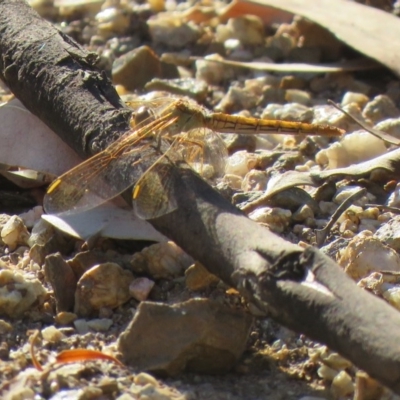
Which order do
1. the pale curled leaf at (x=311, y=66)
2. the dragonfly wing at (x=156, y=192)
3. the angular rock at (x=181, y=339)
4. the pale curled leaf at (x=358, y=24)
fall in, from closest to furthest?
the angular rock at (x=181, y=339) < the dragonfly wing at (x=156, y=192) < the pale curled leaf at (x=358, y=24) < the pale curled leaf at (x=311, y=66)

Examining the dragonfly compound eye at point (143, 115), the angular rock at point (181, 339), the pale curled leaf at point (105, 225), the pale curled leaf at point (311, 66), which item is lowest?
the pale curled leaf at point (311, 66)

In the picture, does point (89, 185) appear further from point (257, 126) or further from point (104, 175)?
point (257, 126)

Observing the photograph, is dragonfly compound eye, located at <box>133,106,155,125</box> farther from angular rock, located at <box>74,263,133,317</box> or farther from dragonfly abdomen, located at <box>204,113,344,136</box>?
angular rock, located at <box>74,263,133,317</box>

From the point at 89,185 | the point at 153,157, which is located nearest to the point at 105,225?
the point at 89,185

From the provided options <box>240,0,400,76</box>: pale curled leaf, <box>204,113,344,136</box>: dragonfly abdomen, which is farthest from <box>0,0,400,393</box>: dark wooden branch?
<box>240,0,400,76</box>: pale curled leaf

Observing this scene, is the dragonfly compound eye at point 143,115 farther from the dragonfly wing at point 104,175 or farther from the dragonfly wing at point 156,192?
the dragonfly wing at point 156,192

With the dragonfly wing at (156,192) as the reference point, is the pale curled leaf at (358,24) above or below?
below

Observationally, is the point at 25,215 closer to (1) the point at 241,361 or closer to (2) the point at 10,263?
(2) the point at 10,263

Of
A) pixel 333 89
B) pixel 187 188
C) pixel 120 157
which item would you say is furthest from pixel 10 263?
pixel 333 89

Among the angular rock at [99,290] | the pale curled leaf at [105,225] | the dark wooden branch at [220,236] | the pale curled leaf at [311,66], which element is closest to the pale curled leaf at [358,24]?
the pale curled leaf at [311,66]
